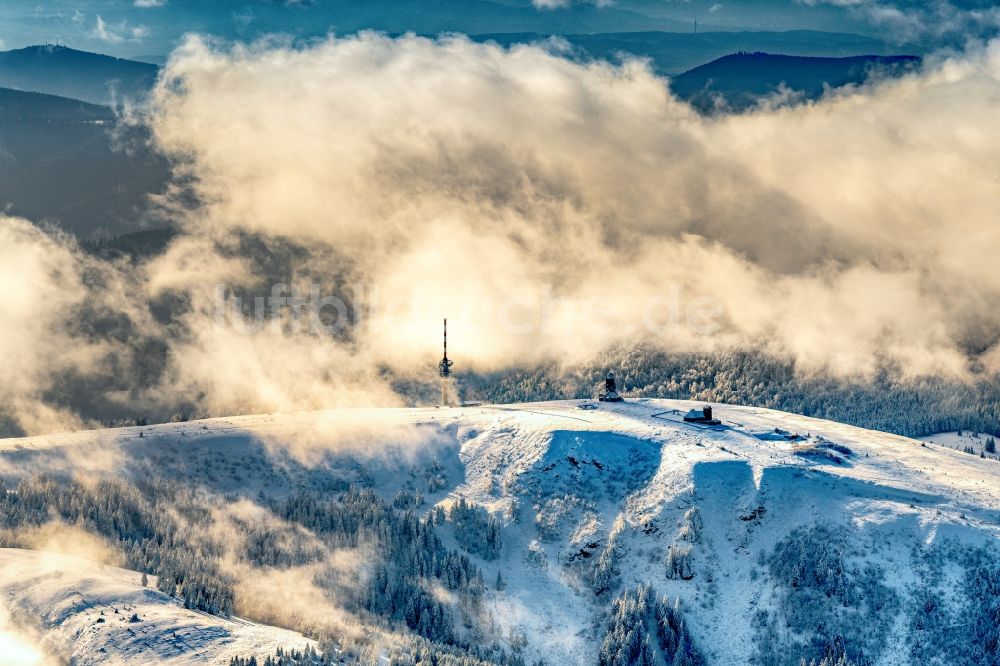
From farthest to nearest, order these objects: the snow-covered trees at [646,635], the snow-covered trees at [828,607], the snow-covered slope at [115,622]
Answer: the snow-covered trees at [646,635]
the snow-covered trees at [828,607]
the snow-covered slope at [115,622]

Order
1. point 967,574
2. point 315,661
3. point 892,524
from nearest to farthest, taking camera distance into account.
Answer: point 315,661 < point 967,574 < point 892,524

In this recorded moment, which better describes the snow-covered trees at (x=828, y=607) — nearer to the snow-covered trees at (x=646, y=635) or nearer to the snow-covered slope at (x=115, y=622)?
the snow-covered trees at (x=646, y=635)

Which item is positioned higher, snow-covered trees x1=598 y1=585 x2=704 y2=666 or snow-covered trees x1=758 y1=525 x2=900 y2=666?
snow-covered trees x1=758 y1=525 x2=900 y2=666

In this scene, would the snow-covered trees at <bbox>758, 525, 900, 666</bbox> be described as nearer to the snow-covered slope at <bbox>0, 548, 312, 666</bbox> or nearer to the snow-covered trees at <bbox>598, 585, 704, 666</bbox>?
the snow-covered trees at <bbox>598, 585, 704, 666</bbox>

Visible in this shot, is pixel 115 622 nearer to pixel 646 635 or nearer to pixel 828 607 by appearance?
pixel 646 635

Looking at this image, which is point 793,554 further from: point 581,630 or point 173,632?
point 173,632

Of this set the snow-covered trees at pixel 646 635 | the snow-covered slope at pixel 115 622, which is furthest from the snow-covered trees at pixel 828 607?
the snow-covered slope at pixel 115 622

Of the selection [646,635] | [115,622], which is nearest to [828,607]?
[646,635]

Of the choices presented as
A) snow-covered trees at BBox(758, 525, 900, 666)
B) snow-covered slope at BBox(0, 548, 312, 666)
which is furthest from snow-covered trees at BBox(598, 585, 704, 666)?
snow-covered slope at BBox(0, 548, 312, 666)

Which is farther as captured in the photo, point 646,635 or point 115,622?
point 646,635

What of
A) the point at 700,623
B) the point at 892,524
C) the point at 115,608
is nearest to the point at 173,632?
the point at 115,608

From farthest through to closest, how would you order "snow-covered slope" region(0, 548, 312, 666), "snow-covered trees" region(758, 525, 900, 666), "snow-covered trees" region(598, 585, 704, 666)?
"snow-covered trees" region(598, 585, 704, 666)
"snow-covered trees" region(758, 525, 900, 666)
"snow-covered slope" region(0, 548, 312, 666)
